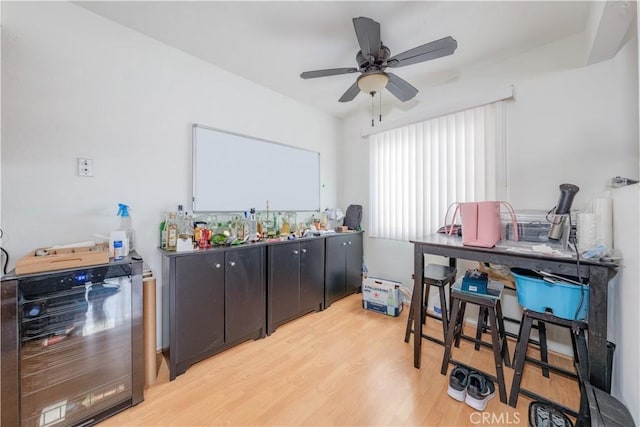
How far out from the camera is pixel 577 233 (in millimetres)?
1426

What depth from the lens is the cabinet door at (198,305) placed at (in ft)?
5.44

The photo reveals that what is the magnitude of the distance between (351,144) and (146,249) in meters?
2.78

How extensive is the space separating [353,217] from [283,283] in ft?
4.62

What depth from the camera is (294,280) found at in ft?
7.80

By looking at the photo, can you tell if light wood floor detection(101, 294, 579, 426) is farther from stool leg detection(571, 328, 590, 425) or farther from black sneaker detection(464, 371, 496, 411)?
stool leg detection(571, 328, 590, 425)

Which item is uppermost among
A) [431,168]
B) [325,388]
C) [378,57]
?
[378,57]

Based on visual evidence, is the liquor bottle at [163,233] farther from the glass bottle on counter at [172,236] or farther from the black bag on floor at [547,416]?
the black bag on floor at [547,416]

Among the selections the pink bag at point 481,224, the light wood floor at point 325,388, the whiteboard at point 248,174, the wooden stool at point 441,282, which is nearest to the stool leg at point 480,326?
the light wood floor at point 325,388

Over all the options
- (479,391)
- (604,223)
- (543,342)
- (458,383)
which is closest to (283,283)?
(458,383)

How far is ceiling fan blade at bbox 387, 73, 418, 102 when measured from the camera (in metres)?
1.87

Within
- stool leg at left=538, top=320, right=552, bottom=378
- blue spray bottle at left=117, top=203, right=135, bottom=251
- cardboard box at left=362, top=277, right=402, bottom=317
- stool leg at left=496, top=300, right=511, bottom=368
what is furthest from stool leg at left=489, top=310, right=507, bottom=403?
blue spray bottle at left=117, top=203, right=135, bottom=251

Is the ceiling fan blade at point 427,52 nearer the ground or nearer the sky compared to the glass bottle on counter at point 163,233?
nearer the sky

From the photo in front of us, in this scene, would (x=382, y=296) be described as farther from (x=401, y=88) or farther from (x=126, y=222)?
(x=126, y=222)

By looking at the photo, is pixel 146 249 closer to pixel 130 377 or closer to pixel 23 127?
pixel 130 377
